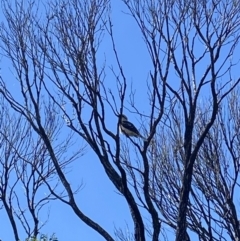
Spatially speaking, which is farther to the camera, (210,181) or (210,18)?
(210,181)

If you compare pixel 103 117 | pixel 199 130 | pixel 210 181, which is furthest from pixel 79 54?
pixel 210 181

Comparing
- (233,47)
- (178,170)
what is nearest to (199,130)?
(178,170)

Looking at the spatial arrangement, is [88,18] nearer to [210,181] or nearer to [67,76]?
[67,76]

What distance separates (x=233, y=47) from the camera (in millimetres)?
6402

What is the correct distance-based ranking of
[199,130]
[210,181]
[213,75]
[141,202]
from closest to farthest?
[213,75] → [141,202] → [199,130] → [210,181]

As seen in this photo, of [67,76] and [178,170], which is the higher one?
[178,170]

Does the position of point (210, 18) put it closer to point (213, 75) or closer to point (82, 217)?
point (213, 75)

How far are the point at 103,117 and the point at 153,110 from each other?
1.55 ft

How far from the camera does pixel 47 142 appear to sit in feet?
21.7

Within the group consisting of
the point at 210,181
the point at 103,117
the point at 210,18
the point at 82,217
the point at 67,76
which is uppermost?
the point at 210,181

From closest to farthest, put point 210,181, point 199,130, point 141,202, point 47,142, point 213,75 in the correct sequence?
point 213,75 → point 47,142 → point 141,202 → point 199,130 → point 210,181

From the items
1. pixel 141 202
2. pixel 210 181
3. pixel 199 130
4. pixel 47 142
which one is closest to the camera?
pixel 47 142

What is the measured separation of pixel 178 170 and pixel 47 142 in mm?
2979

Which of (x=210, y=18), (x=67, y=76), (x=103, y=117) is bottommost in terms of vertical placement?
(x=103, y=117)
